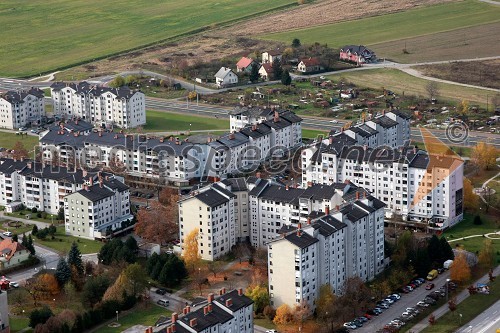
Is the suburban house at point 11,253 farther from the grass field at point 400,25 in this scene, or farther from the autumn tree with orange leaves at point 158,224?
the grass field at point 400,25

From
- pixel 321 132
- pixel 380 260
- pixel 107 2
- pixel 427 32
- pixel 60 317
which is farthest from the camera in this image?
pixel 107 2

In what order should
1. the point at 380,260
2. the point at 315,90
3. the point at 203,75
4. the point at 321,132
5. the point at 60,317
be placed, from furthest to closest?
the point at 203,75, the point at 315,90, the point at 321,132, the point at 380,260, the point at 60,317

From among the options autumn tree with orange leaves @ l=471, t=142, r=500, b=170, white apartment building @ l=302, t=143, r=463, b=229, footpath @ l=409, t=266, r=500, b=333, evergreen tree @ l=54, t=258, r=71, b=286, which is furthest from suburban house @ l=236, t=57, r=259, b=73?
evergreen tree @ l=54, t=258, r=71, b=286

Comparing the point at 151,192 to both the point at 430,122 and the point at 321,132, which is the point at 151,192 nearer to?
the point at 321,132

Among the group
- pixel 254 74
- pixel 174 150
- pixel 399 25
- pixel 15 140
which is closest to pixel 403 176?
pixel 174 150

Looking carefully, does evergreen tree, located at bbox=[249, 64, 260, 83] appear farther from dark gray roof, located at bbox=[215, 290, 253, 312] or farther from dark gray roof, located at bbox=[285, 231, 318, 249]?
dark gray roof, located at bbox=[215, 290, 253, 312]

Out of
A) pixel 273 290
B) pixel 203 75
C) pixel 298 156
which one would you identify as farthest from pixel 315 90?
pixel 273 290
